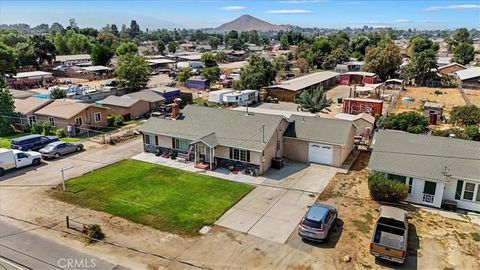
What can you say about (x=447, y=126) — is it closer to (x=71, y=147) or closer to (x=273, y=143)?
(x=273, y=143)

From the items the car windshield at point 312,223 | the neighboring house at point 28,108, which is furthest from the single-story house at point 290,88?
the car windshield at point 312,223

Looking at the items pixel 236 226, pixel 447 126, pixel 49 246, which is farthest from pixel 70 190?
pixel 447 126

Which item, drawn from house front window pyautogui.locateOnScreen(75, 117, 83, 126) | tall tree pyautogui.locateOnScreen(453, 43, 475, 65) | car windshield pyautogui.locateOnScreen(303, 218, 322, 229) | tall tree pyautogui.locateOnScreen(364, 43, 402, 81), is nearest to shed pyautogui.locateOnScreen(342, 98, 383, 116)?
car windshield pyautogui.locateOnScreen(303, 218, 322, 229)

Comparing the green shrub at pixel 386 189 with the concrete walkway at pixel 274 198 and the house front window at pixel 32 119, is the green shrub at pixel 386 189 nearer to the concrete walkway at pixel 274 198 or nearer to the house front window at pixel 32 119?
the concrete walkway at pixel 274 198

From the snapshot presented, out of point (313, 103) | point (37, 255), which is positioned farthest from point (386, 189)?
point (313, 103)

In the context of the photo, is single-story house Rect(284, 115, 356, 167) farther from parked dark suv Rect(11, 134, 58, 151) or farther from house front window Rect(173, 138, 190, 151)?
parked dark suv Rect(11, 134, 58, 151)
